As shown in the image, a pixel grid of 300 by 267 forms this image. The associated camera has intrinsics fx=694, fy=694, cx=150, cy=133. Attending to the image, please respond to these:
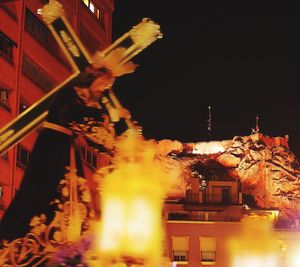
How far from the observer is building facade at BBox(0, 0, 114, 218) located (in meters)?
29.2

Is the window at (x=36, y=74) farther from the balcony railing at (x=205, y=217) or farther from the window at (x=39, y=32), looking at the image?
the balcony railing at (x=205, y=217)

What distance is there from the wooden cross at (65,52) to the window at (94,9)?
29.2 metres

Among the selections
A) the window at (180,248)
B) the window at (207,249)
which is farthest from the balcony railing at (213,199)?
the window at (180,248)

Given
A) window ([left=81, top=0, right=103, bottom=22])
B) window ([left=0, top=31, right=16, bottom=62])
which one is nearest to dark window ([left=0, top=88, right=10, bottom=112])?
window ([left=0, top=31, right=16, bottom=62])

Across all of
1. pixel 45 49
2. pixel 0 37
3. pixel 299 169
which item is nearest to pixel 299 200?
pixel 299 169

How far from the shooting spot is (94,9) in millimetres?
41312

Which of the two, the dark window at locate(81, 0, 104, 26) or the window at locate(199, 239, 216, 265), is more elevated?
the dark window at locate(81, 0, 104, 26)

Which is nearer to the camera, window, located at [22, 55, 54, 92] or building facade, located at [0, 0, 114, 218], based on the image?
building facade, located at [0, 0, 114, 218]

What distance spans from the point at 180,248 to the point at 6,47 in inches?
733

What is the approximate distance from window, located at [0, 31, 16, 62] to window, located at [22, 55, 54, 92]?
56.9 inches

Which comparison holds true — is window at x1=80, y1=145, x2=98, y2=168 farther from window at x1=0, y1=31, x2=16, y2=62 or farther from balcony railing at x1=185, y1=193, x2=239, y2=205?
balcony railing at x1=185, y1=193, x2=239, y2=205

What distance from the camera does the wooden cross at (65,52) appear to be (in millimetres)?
9664

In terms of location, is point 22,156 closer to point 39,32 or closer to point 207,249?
point 39,32

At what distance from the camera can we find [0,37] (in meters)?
29.5
